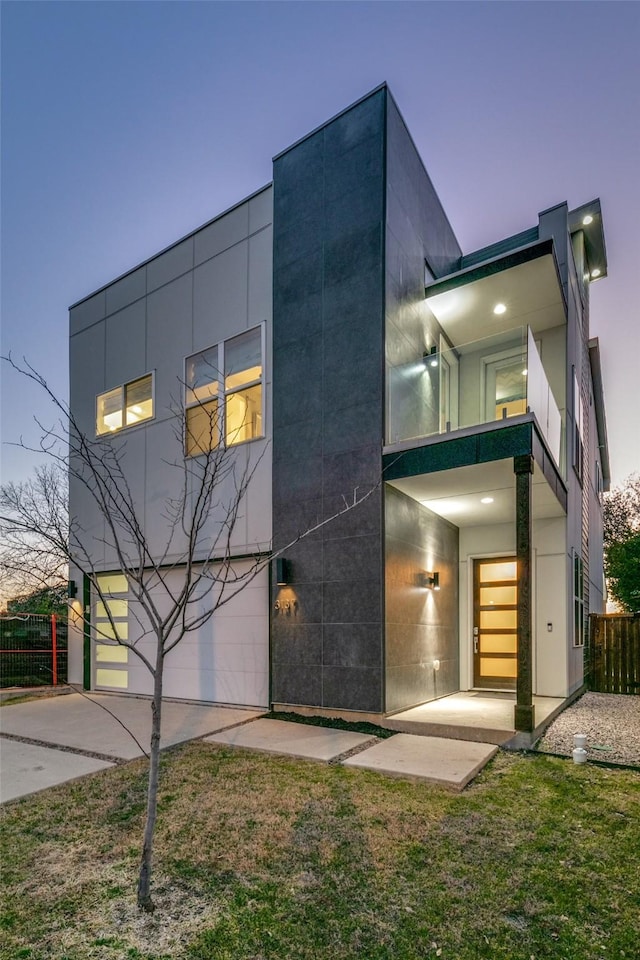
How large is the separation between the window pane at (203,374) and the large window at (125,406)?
0.98 metres

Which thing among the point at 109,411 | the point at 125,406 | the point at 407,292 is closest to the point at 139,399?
the point at 125,406

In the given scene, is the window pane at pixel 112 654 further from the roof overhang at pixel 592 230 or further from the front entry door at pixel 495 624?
the roof overhang at pixel 592 230

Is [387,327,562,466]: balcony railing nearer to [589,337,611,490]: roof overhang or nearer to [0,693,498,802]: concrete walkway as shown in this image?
[0,693,498,802]: concrete walkway

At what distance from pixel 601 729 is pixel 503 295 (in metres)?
5.66

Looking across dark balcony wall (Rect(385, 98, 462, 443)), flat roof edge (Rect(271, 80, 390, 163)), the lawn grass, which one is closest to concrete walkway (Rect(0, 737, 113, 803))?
the lawn grass

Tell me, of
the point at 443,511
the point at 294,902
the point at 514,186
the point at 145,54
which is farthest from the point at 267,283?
the point at 514,186

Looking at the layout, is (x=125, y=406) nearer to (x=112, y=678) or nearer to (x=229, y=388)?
(x=229, y=388)

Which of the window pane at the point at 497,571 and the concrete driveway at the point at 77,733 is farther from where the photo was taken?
the window pane at the point at 497,571

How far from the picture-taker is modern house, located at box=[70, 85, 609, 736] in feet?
20.1

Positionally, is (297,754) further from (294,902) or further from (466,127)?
(466,127)

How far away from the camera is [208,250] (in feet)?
27.8

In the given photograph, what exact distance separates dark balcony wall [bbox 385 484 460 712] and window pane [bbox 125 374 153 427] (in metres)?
4.85

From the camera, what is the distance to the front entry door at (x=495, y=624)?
7.96 metres

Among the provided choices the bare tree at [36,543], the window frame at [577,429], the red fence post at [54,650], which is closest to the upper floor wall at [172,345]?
the bare tree at [36,543]
